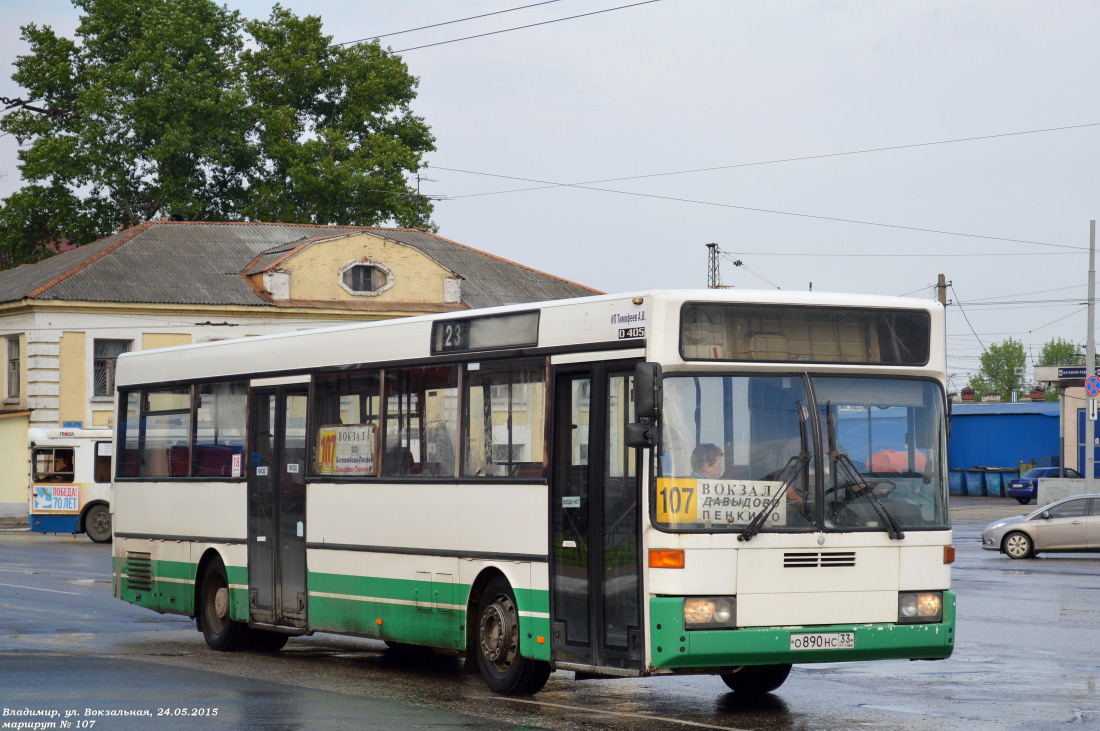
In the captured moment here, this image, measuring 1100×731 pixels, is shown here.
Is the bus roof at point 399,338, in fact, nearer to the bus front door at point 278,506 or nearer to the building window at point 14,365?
the bus front door at point 278,506

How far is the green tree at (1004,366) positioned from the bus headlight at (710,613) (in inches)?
5625

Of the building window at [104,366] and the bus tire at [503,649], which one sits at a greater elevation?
the building window at [104,366]

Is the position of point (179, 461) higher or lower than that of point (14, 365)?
lower

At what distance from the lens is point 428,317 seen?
42.0 feet

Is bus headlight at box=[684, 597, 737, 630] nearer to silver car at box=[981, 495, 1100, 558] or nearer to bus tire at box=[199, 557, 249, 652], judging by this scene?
bus tire at box=[199, 557, 249, 652]

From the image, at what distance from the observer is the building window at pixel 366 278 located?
180ft

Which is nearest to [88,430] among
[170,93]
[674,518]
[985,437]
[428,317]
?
[170,93]

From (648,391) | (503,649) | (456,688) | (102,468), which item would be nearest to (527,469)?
(503,649)

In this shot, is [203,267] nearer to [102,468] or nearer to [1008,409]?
[102,468]

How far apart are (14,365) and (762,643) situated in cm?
4560

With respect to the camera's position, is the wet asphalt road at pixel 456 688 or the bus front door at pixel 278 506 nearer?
the wet asphalt road at pixel 456 688

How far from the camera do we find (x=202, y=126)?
5988 cm

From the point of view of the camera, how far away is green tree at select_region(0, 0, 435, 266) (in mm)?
58938

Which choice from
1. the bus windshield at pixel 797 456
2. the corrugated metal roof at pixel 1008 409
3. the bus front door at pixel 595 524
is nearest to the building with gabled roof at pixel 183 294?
the corrugated metal roof at pixel 1008 409
